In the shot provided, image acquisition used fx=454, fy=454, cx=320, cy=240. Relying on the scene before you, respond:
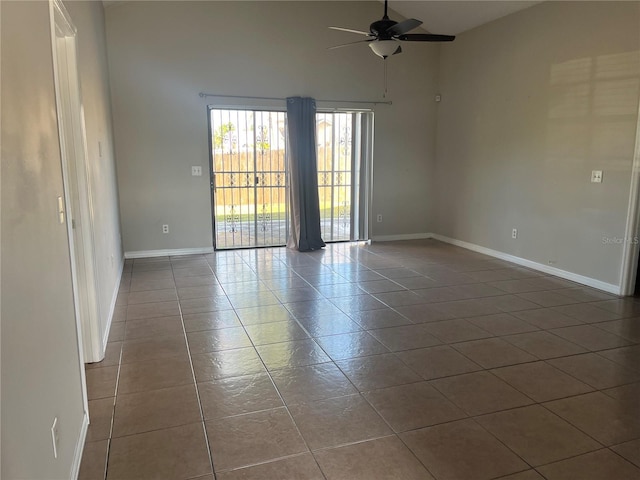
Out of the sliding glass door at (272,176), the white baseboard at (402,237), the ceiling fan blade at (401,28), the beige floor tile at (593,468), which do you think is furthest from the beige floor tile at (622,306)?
the sliding glass door at (272,176)

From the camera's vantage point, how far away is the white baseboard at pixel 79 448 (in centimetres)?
192

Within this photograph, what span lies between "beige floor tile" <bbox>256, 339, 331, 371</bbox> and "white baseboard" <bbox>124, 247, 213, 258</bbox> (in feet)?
10.9

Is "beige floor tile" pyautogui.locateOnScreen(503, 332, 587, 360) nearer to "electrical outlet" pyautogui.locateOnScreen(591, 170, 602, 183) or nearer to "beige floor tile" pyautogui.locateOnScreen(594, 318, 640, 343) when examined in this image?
"beige floor tile" pyautogui.locateOnScreen(594, 318, 640, 343)

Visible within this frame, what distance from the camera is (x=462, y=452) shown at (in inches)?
83.3

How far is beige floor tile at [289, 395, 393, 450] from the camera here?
87.3 inches

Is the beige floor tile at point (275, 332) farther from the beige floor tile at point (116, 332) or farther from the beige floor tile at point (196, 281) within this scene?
the beige floor tile at point (196, 281)

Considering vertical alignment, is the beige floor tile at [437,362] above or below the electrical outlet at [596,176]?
below

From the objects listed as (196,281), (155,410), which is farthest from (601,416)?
(196,281)

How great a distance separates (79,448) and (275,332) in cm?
166

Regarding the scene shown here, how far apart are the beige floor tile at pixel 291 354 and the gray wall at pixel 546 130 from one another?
10.7 feet

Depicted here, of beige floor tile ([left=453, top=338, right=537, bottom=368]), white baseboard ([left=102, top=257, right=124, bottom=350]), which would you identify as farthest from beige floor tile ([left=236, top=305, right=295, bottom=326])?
beige floor tile ([left=453, top=338, right=537, bottom=368])

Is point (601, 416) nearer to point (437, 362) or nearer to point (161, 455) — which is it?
point (437, 362)

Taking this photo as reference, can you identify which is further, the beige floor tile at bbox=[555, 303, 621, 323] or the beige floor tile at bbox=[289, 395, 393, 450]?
the beige floor tile at bbox=[555, 303, 621, 323]

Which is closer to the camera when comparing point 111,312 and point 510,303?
point 111,312
